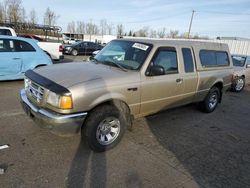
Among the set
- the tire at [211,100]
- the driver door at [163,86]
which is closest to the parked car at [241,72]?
the tire at [211,100]

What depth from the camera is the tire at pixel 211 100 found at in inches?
248

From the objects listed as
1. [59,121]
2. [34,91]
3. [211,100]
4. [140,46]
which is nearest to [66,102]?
[59,121]

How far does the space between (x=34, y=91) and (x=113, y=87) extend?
1.26m

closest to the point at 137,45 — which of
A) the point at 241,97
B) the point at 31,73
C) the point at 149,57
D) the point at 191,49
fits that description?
the point at 149,57

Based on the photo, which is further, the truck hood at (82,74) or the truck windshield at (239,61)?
the truck windshield at (239,61)

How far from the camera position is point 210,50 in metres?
6.12

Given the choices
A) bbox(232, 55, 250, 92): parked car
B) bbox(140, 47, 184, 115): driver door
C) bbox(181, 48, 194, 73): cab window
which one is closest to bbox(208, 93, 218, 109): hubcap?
bbox(181, 48, 194, 73): cab window

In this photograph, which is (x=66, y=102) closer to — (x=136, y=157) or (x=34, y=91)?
(x=34, y=91)

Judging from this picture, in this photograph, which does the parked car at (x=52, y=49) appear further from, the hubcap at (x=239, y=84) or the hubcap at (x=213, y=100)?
the hubcap at (x=239, y=84)

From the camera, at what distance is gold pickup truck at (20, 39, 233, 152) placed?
333 centimetres

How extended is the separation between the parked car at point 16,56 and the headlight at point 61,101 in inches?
202

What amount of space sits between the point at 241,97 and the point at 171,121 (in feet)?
16.9

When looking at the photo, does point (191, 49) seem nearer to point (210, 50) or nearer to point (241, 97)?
point (210, 50)

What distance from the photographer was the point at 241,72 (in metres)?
10.3
